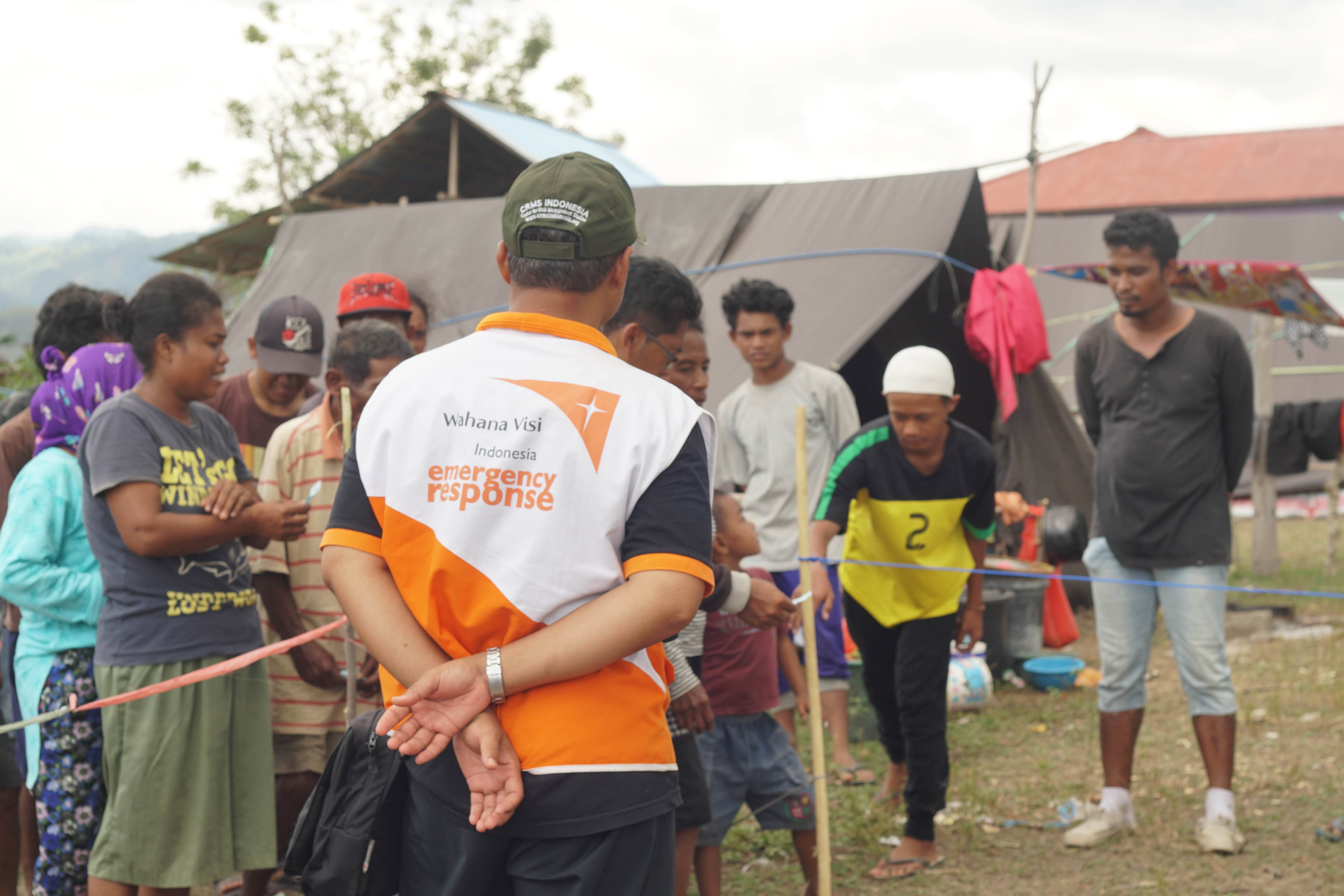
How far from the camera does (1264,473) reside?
9578mm

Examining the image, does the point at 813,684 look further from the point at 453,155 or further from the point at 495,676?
the point at 453,155

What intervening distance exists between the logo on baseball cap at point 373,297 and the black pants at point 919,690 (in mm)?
2009

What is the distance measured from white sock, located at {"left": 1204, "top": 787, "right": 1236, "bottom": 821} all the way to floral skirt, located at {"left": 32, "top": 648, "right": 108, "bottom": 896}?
3391 mm

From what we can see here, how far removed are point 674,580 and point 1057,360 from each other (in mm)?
9384

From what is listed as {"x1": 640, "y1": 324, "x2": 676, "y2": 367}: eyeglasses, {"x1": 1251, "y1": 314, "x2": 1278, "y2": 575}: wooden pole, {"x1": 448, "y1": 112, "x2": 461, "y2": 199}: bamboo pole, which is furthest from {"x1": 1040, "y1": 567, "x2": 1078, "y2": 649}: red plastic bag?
{"x1": 448, "y1": 112, "x2": 461, "y2": 199}: bamboo pole

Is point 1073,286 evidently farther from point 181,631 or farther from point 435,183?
point 181,631

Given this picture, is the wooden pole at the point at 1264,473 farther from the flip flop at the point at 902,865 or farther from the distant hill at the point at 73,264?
the distant hill at the point at 73,264

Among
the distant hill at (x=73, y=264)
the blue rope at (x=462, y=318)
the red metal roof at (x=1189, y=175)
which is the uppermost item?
the distant hill at (x=73, y=264)

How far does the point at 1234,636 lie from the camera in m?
7.30

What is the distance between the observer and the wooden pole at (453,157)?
11562mm

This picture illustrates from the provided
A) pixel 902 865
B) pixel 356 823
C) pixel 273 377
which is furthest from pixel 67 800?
pixel 902 865

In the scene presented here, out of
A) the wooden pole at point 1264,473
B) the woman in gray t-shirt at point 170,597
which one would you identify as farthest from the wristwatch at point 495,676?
the wooden pole at point 1264,473

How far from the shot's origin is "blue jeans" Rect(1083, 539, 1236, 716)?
3711 millimetres

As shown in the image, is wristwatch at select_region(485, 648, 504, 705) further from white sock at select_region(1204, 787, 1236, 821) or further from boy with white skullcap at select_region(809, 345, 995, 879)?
white sock at select_region(1204, 787, 1236, 821)
